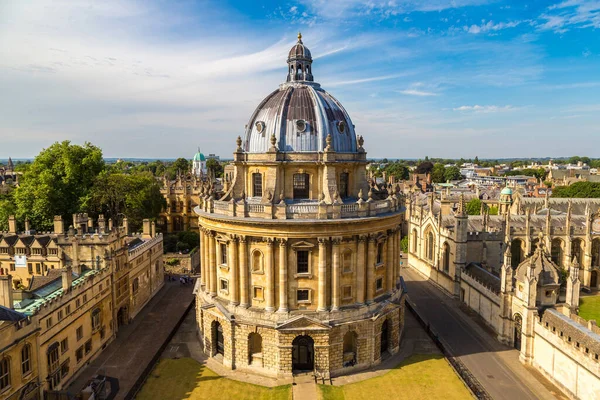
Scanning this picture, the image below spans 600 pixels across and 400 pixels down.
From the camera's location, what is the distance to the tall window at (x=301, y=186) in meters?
39.0

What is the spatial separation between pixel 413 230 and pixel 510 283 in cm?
2962

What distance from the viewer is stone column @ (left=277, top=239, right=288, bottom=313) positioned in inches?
1403

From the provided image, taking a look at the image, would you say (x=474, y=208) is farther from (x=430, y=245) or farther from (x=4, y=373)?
(x=4, y=373)

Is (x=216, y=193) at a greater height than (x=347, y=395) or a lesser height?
greater

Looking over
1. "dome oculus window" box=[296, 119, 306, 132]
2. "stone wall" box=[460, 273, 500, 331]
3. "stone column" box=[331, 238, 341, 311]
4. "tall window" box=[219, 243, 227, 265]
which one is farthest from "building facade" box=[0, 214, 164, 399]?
"stone wall" box=[460, 273, 500, 331]

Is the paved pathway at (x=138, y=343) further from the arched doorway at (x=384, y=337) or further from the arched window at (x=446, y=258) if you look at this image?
the arched window at (x=446, y=258)

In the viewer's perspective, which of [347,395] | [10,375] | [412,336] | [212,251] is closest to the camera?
[10,375]

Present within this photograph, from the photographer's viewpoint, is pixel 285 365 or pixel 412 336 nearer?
pixel 285 365

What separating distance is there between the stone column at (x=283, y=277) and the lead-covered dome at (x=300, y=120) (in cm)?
907

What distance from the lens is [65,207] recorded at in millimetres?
66438

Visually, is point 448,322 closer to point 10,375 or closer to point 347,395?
point 347,395

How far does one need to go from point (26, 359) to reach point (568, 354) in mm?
39669

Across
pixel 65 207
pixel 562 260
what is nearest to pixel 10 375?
pixel 65 207

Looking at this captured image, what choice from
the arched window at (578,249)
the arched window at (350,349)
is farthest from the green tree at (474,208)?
the arched window at (350,349)
